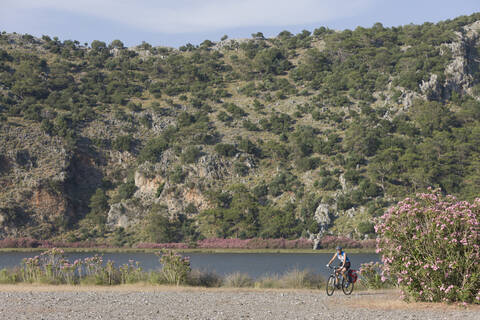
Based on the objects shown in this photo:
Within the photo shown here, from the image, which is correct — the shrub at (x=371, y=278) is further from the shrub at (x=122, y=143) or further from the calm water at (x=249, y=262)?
the shrub at (x=122, y=143)

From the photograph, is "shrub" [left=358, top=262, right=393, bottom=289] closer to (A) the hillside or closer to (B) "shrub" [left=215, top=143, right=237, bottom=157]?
(A) the hillside

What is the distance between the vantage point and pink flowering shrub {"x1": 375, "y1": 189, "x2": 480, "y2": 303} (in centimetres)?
1579

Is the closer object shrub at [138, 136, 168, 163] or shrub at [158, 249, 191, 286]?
shrub at [158, 249, 191, 286]

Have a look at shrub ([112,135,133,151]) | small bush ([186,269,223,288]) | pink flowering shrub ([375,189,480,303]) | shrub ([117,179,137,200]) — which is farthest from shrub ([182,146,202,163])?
pink flowering shrub ([375,189,480,303])

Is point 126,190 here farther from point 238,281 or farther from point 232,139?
point 238,281

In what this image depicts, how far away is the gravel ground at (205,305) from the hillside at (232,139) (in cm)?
4127

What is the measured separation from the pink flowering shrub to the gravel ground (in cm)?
60

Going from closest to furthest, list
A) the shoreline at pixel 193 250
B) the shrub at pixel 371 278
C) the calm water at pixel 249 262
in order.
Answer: the shrub at pixel 371 278
the calm water at pixel 249 262
the shoreline at pixel 193 250

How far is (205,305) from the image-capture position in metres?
16.9

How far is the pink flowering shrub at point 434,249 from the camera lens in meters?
15.8

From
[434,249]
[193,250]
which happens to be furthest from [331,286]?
[193,250]

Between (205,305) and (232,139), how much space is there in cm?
6174

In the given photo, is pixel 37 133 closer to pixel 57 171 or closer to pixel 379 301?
pixel 57 171

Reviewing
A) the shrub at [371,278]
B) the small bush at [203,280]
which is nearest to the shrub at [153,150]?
the small bush at [203,280]
